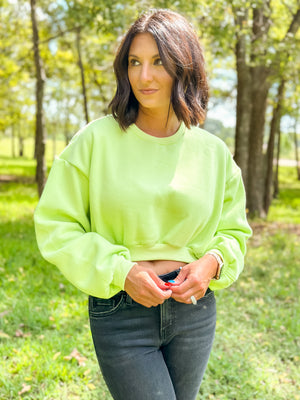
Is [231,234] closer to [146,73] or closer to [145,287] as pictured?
[145,287]

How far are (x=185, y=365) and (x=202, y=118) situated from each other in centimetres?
106

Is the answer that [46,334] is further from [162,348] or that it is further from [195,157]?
[195,157]

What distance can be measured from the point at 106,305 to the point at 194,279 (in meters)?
0.35

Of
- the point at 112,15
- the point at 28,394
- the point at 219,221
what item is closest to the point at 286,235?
the point at 112,15

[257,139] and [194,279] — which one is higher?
[194,279]

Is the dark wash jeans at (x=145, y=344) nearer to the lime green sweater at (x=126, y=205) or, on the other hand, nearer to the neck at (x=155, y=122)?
the lime green sweater at (x=126, y=205)

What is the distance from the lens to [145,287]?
5.23 feet

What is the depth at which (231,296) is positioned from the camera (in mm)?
5789

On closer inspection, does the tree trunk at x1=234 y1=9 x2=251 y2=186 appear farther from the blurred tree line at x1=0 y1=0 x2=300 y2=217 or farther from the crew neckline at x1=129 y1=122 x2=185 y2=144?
the crew neckline at x1=129 y1=122 x2=185 y2=144

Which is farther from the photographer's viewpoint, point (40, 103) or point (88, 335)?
point (40, 103)

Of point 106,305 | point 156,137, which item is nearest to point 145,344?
point 106,305

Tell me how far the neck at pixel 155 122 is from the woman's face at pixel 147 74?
5cm

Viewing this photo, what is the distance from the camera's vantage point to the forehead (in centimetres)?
180

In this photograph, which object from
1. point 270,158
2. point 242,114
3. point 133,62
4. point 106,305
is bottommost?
point 270,158
